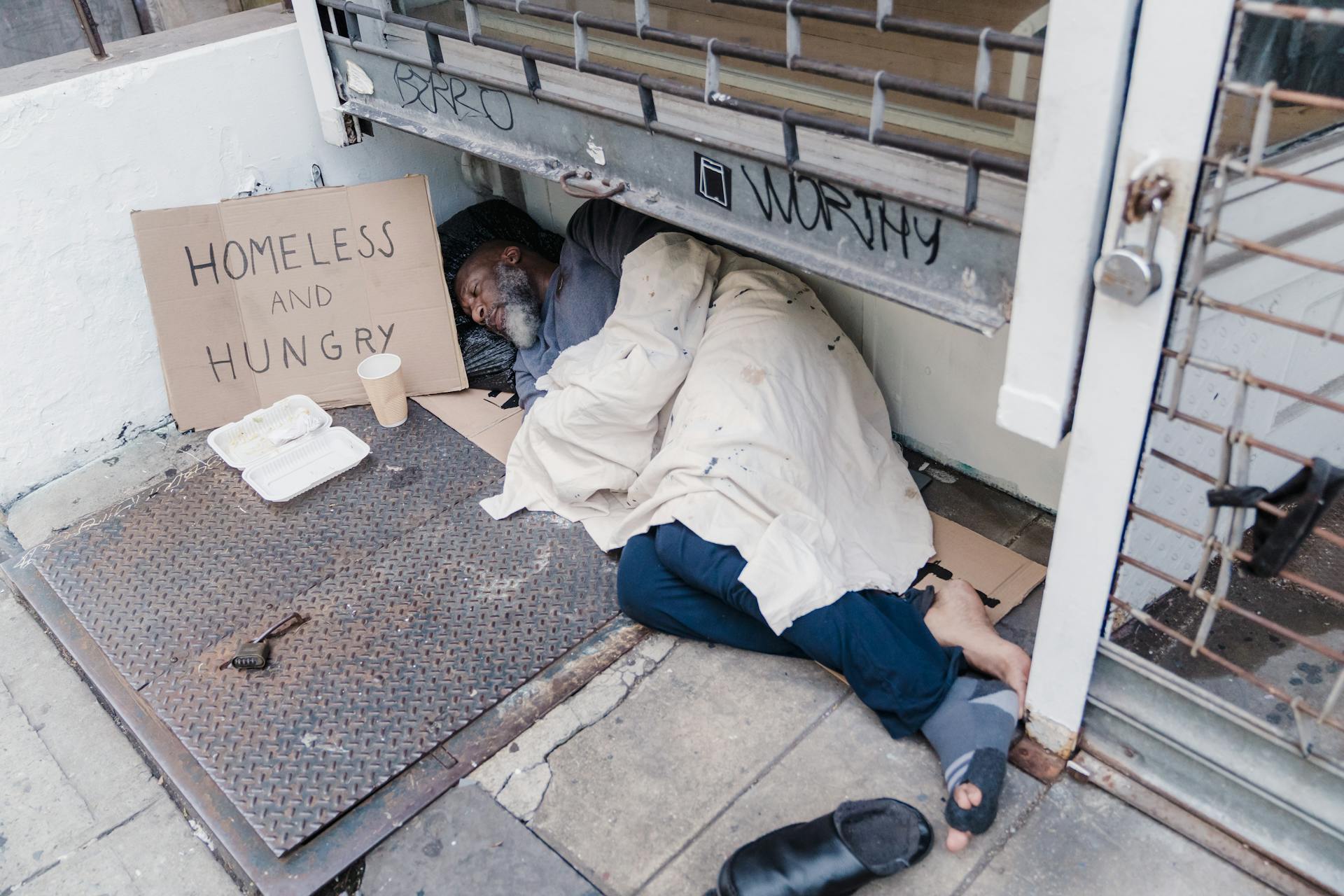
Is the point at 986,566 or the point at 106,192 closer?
the point at 986,566

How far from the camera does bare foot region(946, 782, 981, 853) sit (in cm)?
214

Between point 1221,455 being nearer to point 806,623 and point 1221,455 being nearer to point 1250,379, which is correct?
point 1250,379

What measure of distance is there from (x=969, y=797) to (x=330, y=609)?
188 centimetres

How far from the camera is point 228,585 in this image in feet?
10.1

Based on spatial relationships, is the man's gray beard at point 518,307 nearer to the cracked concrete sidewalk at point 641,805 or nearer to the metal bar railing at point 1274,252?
the cracked concrete sidewalk at point 641,805

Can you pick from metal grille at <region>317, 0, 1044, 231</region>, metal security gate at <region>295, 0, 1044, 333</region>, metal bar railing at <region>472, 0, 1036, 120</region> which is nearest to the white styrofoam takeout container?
metal security gate at <region>295, 0, 1044, 333</region>

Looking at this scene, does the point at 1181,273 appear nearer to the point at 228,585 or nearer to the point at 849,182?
the point at 849,182

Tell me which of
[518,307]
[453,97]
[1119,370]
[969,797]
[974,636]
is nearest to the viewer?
[1119,370]

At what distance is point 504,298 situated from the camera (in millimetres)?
3850

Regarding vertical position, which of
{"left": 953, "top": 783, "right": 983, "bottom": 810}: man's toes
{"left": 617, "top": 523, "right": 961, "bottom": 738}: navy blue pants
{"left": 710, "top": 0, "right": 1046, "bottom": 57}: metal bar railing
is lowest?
{"left": 953, "top": 783, "right": 983, "bottom": 810}: man's toes

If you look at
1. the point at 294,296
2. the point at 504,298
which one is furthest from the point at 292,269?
the point at 504,298

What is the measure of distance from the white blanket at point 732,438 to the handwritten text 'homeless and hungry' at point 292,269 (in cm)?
85

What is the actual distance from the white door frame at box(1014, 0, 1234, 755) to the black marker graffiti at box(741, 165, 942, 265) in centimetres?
31

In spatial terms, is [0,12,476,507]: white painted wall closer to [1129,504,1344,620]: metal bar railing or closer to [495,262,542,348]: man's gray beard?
[495,262,542,348]: man's gray beard
